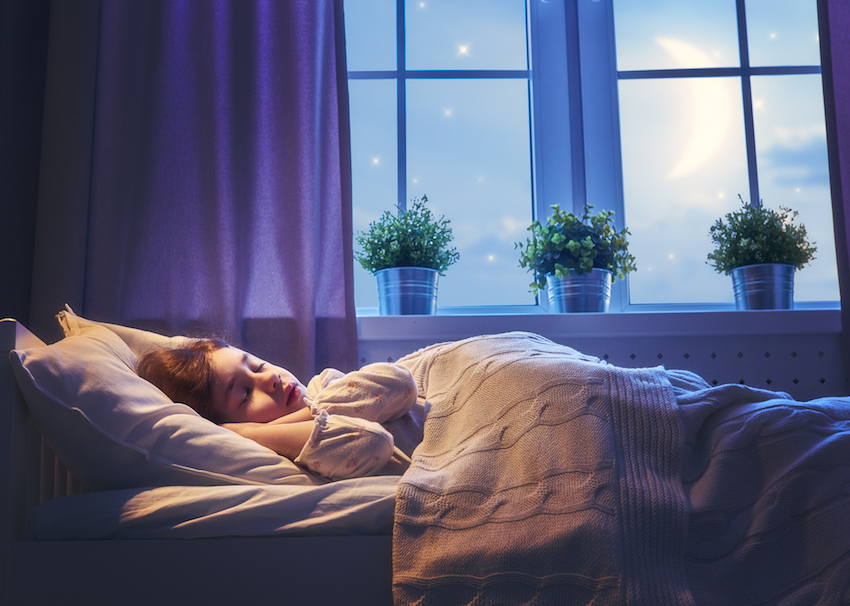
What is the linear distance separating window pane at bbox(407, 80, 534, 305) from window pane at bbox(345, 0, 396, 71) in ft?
0.45

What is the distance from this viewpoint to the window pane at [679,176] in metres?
2.16

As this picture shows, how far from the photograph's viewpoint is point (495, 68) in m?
2.21

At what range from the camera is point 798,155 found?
219 centimetres

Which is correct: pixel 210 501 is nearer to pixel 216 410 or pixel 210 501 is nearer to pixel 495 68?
pixel 216 410

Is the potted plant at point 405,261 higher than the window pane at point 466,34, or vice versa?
the window pane at point 466,34

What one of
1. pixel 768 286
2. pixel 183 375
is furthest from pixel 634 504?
pixel 768 286

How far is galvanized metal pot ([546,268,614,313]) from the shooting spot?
1.91 meters

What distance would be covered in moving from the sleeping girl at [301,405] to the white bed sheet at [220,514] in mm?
122

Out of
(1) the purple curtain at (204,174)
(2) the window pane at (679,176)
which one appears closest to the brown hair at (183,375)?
(1) the purple curtain at (204,174)

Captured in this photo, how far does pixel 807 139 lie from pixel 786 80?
0.76ft

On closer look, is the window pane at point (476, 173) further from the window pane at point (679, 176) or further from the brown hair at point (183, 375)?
the brown hair at point (183, 375)

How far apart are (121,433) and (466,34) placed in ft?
6.16

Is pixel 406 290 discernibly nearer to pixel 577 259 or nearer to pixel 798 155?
pixel 577 259

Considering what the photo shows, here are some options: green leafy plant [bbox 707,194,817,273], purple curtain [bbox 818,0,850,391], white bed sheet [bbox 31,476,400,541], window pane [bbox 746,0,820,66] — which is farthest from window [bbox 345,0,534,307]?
white bed sheet [bbox 31,476,400,541]
